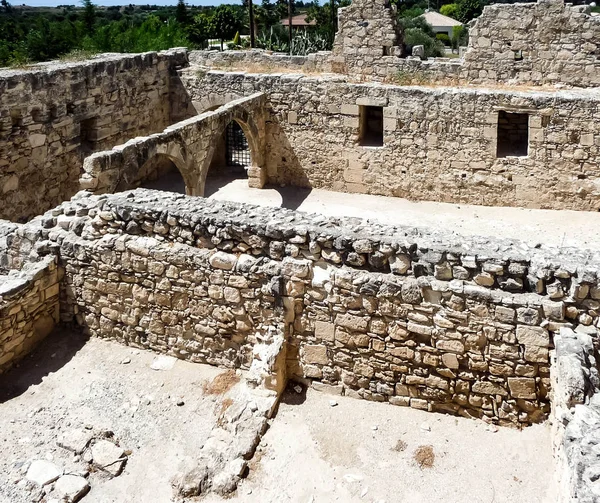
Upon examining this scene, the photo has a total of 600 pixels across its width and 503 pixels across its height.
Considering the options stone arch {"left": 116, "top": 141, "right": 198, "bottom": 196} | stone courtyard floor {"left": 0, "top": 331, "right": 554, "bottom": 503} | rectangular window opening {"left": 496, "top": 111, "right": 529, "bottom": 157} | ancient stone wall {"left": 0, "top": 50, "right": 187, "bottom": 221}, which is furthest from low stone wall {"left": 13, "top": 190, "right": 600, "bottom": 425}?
rectangular window opening {"left": 496, "top": 111, "right": 529, "bottom": 157}

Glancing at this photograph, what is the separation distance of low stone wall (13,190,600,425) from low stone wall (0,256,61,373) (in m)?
0.23

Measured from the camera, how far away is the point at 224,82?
14320 millimetres

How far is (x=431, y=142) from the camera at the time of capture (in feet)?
41.0

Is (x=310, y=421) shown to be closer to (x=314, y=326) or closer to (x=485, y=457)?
(x=314, y=326)

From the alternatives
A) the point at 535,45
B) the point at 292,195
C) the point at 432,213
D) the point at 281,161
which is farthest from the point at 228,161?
the point at 535,45

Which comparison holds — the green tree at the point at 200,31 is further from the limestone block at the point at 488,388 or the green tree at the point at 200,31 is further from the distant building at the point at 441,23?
the limestone block at the point at 488,388

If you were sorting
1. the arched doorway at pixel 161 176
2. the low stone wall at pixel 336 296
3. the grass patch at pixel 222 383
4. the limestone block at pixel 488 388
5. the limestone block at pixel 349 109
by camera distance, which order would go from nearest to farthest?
1. the low stone wall at pixel 336 296
2. the limestone block at pixel 488 388
3. the grass patch at pixel 222 383
4. the limestone block at pixel 349 109
5. the arched doorway at pixel 161 176

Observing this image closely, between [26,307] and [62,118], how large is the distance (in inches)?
254

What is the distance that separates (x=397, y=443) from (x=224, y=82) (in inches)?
433

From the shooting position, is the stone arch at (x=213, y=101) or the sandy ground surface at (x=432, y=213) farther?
the stone arch at (x=213, y=101)

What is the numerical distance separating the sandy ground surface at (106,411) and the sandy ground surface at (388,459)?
0.66 metres

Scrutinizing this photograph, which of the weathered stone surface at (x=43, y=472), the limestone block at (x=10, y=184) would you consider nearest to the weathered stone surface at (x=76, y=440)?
Result: the weathered stone surface at (x=43, y=472)

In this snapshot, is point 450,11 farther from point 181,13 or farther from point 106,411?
point 106,411

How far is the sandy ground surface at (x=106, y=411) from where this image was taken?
479 cm
